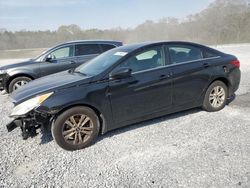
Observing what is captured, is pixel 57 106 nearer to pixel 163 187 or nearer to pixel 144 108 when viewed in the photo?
pixel 144 108

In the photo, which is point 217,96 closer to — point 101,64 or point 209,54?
point 209,54

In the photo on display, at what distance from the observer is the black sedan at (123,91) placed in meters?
3.90

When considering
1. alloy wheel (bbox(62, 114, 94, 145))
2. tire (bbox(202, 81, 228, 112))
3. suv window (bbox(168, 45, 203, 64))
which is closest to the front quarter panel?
alloy wheel (bbox(62, 114, 94, 145))

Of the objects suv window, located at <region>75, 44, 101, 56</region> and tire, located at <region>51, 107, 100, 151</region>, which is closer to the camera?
tire, located at <region>51, 107, 100, 151</region>

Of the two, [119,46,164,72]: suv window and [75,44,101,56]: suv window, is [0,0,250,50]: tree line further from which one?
[119,46,164,72]: suv window

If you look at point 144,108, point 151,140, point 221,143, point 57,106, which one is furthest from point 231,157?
point 57,106

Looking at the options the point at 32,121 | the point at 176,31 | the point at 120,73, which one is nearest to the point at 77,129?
the point at 32,121

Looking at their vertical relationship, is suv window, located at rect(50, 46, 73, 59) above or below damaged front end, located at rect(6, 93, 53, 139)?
above

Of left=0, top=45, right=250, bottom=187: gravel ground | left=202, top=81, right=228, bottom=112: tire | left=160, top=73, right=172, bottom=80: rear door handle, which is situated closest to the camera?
Result: left=0, top=45, right=250, bottom=187: gravel ground

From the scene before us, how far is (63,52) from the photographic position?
839 cm

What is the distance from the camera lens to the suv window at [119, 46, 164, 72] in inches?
176

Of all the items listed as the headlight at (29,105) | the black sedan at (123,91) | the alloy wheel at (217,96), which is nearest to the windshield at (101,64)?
the black sedan at (123,91)

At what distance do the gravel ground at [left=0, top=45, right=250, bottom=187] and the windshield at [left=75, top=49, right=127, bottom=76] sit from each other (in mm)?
1163

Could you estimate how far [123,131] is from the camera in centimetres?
463
